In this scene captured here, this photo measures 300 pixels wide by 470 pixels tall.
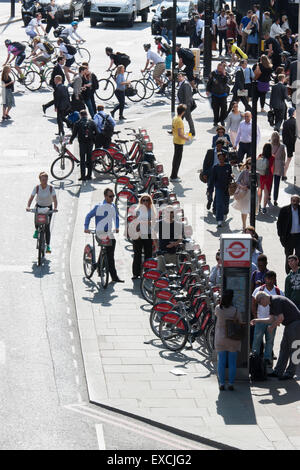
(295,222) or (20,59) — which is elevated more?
(295,222)

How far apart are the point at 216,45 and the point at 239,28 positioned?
134 cm

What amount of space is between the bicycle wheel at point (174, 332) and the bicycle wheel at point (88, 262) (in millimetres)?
2948

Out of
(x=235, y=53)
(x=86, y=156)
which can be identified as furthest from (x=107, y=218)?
(x=235, y=53)

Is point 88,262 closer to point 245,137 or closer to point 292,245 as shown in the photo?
point 292,245

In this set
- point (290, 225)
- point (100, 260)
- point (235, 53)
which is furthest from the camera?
point (235, 53)

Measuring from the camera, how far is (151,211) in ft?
63.7

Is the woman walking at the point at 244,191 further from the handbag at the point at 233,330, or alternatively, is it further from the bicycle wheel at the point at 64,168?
the handbag at the point at 233,330

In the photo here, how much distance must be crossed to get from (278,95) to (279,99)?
0.41 feet

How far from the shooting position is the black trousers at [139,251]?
19553 millimetres

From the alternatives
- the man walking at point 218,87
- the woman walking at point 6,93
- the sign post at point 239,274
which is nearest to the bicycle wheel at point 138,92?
the woman walking at point 6,93

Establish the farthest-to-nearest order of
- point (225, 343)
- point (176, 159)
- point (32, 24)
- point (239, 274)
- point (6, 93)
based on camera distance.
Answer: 1. point (32, 24)
2. point (6, 93)
3. point (176, 159)
4. point (239, 274)
5. point (225, 343)

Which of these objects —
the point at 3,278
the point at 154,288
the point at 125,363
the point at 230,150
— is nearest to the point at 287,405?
the point at 125,363

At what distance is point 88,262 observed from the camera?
19625mm
